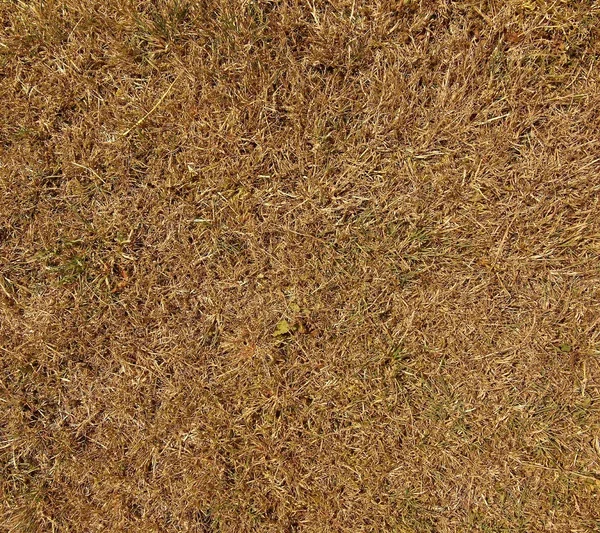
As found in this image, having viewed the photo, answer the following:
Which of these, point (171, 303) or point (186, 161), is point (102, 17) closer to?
point (186, 161)

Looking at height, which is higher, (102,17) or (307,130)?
(102,17)

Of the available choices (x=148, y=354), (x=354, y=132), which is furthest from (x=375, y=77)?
(x=148, y=354)

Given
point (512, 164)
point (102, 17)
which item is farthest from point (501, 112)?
point (102, 17)

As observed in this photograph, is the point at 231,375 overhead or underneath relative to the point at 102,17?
underneath

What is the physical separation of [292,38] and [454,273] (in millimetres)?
1293

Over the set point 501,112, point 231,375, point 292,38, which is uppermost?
point 292,38

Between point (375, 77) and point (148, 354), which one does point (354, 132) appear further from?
point (148, 354)

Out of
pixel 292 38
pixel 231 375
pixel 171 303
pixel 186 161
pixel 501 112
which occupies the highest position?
pixel 292 38

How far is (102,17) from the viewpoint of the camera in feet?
7.29

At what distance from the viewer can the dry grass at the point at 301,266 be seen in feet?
7.04

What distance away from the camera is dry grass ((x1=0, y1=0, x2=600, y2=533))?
7.04 ft

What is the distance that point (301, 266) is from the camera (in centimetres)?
219

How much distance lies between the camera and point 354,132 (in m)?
2.19

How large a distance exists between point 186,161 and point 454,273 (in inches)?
52.2
